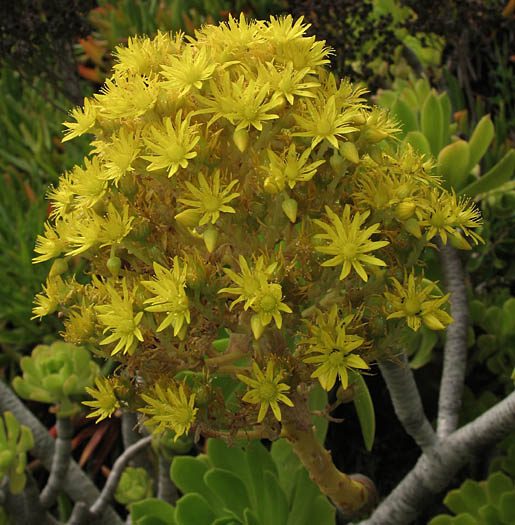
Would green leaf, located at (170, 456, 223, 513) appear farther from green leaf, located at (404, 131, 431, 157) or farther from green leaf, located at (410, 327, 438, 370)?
green leaf, located at (404, 131, 431, 157)

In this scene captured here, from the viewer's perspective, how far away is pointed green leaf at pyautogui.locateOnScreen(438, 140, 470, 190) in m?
0.92

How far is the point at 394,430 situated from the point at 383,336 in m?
0.70

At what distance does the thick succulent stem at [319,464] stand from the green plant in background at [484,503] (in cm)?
15

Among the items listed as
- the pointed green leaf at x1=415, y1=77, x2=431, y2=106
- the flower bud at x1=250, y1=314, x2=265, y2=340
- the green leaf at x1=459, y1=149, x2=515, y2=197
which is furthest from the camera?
the pointed green leaf at x1=415, y1=77, x2=431, y2=106

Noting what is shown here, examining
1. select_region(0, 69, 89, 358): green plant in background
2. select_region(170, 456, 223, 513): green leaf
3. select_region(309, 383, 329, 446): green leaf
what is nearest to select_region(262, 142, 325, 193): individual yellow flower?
select_region(309, 383, 329, 446): green leaf

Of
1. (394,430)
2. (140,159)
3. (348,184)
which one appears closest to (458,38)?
(394,430)

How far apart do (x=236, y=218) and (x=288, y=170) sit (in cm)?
7

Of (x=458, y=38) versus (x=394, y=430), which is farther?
(x=458, y=38)

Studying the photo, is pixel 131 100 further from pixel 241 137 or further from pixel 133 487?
pixel 133 487

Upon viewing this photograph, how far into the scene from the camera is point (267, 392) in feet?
1.78

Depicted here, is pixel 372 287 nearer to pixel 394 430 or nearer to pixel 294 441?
pixel 294 441

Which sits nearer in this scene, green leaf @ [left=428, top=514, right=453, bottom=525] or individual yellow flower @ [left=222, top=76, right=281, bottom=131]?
individual yellow flower @ [left=222, top=76, right=281, bottom=131]

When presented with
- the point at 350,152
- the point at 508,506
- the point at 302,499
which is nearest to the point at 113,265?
the point at 350,152

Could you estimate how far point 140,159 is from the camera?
0.55m
